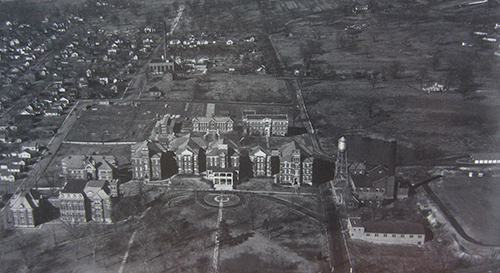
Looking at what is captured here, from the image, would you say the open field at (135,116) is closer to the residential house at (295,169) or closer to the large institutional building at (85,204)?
the residential house at (295,169)

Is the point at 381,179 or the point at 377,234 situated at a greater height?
the point at 381,179

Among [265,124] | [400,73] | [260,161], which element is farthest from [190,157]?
[400,73]

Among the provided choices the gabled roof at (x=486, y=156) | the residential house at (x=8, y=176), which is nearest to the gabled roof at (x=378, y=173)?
the gabled roof at (x=486, y=156)

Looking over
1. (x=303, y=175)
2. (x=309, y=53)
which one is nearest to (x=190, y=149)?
(x=303, y=175)

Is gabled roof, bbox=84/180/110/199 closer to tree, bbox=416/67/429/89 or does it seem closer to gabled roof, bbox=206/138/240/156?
gabled roof, bbox=206/138/240/156

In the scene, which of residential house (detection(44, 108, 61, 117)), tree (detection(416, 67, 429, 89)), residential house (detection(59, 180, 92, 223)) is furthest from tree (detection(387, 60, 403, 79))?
residential house (detection(59, 180, 92, 223))

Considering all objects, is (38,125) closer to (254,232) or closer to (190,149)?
(190,149)
